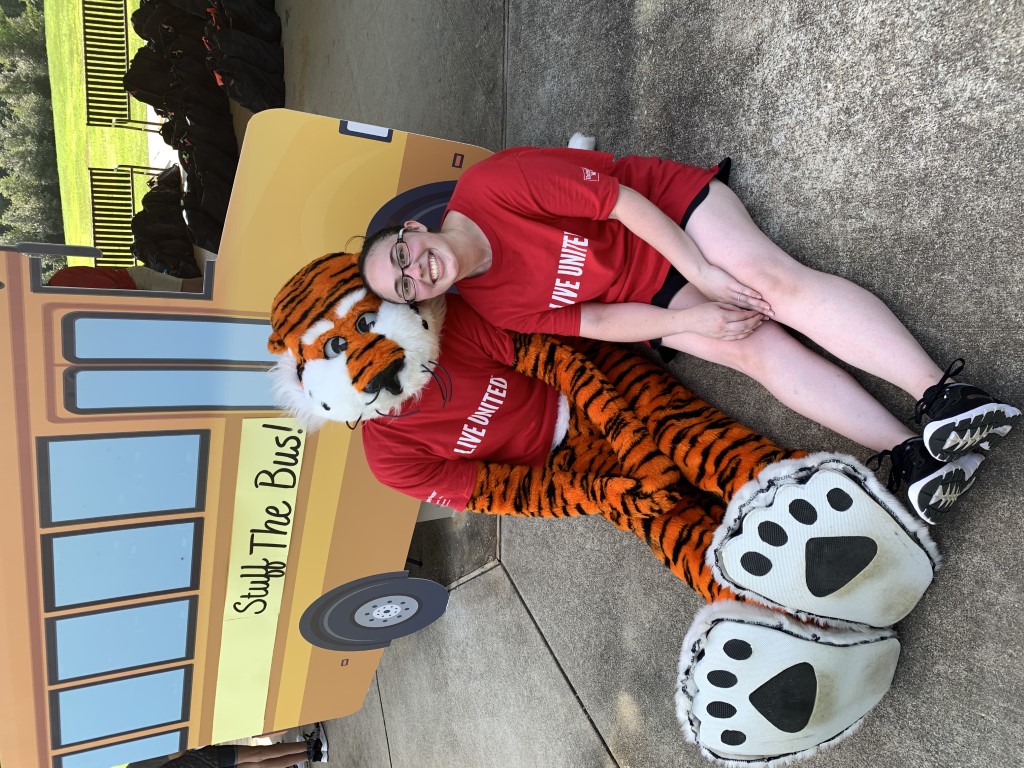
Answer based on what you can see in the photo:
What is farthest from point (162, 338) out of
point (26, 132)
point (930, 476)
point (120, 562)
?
point (26, 132)

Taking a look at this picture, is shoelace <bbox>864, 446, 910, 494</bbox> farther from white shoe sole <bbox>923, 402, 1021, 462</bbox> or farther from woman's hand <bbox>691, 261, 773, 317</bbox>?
woman's hand <bbox>691, 261, 773, 317</bbox>

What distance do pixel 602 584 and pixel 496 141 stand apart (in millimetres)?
2543

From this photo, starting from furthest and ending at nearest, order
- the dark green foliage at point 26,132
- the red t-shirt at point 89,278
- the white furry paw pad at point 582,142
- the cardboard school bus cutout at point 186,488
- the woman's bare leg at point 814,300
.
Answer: the dark green foliage at point 26,132, the white furry paw pad at point 582,142, the red t-shirt at point 89,278, the cardboard school bus cutout at point 186,488, the woman's bare leg at point 814,300

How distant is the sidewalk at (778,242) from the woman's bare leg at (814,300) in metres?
0.06

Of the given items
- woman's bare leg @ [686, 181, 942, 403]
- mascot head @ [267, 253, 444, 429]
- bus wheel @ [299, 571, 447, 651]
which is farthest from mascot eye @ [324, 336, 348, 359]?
bus wheel @ [299, 571, 447, 651]

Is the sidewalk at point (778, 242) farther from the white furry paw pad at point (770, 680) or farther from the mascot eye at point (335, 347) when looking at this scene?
the mascot eye at point (335, 347)

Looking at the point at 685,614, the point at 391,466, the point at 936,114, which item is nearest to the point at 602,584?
the point at 685,614

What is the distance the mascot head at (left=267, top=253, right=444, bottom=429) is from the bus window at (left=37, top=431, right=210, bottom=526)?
0.87 metres

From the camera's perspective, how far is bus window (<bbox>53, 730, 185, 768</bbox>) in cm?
263

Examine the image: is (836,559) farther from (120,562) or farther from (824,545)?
(120,562)

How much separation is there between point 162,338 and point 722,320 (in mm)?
2016

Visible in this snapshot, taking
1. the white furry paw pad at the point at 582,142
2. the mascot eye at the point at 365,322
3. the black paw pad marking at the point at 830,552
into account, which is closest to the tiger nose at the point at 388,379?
the mascot eye at the point at 365,322

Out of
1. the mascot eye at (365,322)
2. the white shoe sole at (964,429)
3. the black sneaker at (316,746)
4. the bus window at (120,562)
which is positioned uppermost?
the white shoe sole at (964,429)

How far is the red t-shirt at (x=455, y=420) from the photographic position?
2080 mm
